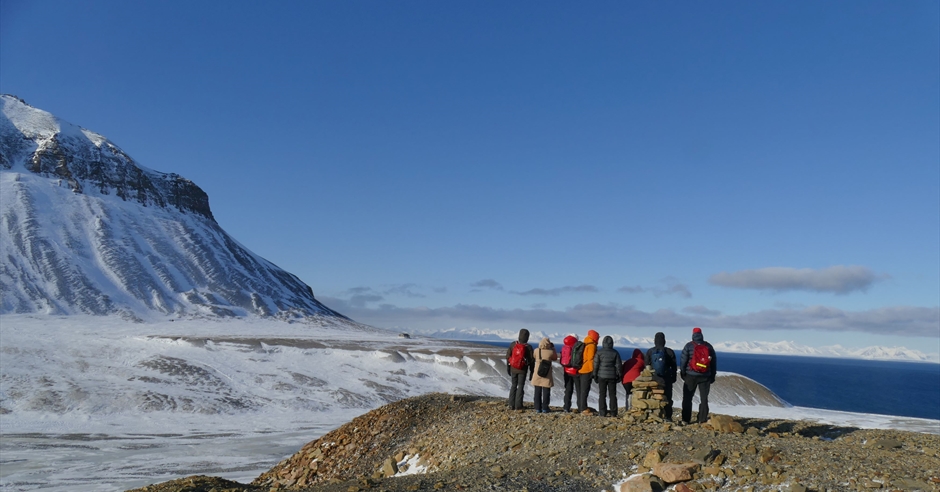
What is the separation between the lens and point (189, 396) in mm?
47719

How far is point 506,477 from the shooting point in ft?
34.7

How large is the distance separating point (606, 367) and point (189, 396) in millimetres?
43271

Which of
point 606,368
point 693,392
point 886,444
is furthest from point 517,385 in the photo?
point 886,444

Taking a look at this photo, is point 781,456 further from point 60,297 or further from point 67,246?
point 67,246

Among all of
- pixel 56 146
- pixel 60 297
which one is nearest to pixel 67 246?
pixel 60 297

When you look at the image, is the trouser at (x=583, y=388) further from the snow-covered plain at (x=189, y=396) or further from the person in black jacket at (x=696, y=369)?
the snow-covered plain at (x=189, y=396)

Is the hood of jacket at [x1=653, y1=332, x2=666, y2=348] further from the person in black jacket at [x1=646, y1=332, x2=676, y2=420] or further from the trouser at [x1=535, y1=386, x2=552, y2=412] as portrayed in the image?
the trouser at [x1=535, y1=386, x2=552, y2=412]

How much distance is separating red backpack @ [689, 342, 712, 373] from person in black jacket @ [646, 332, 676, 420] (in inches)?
19.2

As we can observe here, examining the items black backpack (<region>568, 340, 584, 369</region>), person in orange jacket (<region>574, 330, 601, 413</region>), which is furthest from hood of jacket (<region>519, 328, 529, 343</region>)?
person in orange jacket (<region>574, 330, 601, 413</region>)

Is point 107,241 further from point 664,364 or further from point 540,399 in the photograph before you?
point 664,364

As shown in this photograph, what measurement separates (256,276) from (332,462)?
141390 millimetres

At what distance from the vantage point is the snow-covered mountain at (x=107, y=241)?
108 meters

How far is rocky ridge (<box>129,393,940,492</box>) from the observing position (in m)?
9.48

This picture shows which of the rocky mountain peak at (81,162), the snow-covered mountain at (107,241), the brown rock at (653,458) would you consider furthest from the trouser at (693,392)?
the rocky mountain peak at (81,162)
